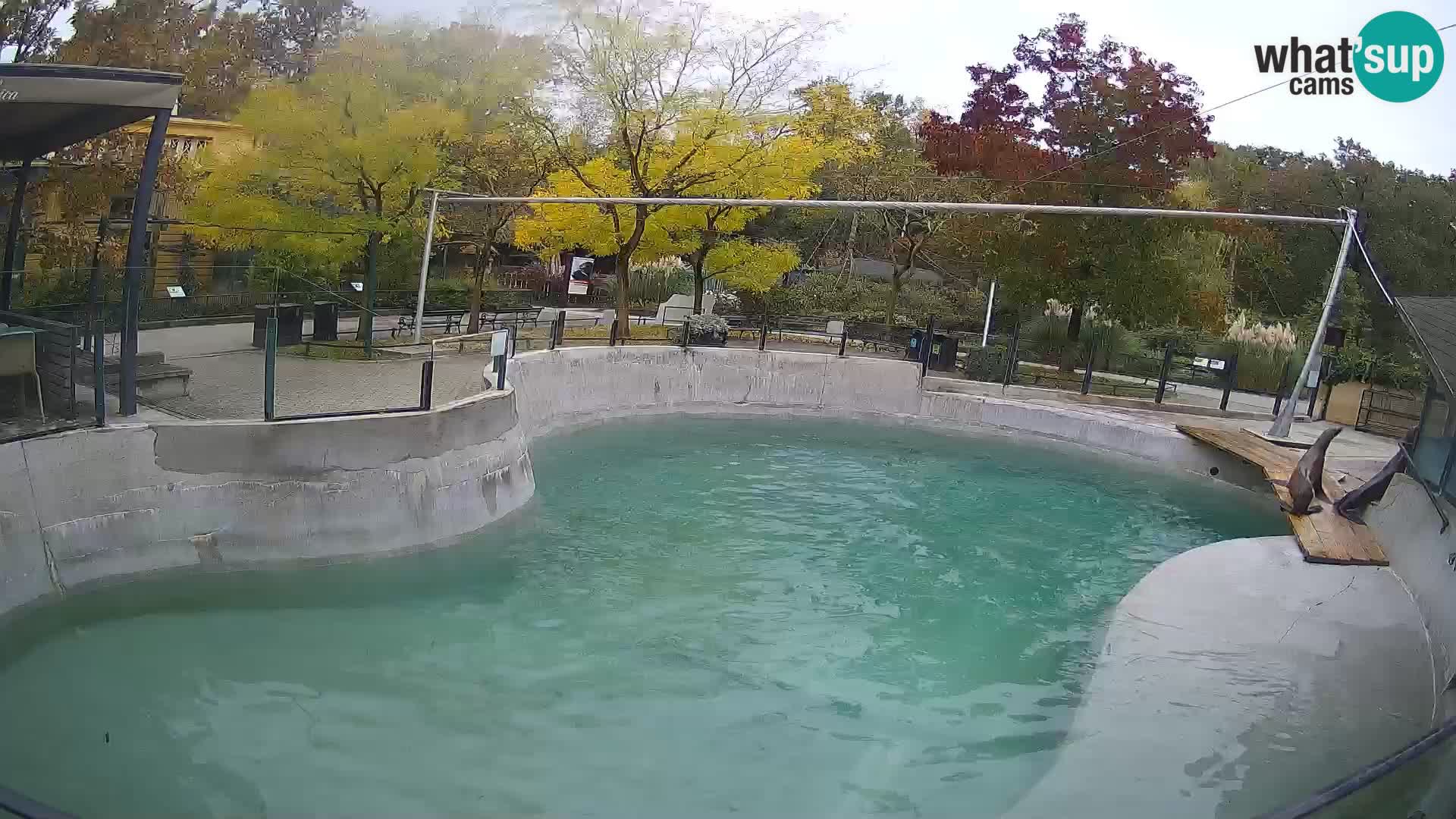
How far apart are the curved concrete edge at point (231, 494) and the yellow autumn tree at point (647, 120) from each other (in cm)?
1139

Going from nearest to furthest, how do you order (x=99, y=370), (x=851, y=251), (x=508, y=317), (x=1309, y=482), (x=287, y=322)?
1. (x=99, y=370)
2. (x=1309, y=482)
3. (x=287, y=322)
4. (x=508, y=317)
5. (x=851, y=251)

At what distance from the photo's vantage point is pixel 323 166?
18.0 m

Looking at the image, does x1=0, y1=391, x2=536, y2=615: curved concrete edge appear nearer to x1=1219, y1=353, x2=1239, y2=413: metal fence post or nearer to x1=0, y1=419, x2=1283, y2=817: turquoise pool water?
x1=0, y1=419, x2=1283, y2=817: turquoise pool water

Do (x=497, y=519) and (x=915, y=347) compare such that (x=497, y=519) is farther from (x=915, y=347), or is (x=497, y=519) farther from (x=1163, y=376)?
(x=1163, y=376)

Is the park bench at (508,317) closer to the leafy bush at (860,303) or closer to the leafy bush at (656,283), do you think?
the leafy bush at (860,303)

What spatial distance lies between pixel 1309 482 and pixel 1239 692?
6.02 metres

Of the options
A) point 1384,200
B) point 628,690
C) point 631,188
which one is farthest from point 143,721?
point 1384,200

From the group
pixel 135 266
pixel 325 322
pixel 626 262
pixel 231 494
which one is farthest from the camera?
pixel 626 262

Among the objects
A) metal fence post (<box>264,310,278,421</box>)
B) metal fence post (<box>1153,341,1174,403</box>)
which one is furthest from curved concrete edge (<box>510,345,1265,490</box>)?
metal fence post (<box>264,310,278,421</box>)

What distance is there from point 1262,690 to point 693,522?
278 inches

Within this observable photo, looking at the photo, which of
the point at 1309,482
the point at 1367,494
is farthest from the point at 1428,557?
the point at 1309,482

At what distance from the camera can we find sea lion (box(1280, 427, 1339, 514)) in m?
12.3

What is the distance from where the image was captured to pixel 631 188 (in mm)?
24281

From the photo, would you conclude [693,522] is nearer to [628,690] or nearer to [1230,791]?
[628,690]
